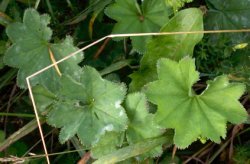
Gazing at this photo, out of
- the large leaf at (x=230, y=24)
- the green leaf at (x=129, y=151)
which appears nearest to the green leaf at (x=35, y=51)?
the green leaf at (x=129, y=151)

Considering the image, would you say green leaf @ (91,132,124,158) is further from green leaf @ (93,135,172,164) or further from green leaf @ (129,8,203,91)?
green leaf @ (129,8,203,91)

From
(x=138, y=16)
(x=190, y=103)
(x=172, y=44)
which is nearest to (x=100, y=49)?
(x=138, y=16)

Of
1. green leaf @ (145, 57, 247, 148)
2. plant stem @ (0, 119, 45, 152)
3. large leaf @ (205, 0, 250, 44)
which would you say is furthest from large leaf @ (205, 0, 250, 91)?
plant stem @ (0, 119, 45, 152)

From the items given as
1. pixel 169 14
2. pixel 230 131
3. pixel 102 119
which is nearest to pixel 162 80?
pixel 102 119

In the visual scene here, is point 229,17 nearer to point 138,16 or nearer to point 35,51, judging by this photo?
point 138,16

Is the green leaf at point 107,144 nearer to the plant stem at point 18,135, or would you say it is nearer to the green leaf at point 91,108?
the green leaf at point 91,108

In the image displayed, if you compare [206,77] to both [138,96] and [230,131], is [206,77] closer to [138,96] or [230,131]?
[230,131]

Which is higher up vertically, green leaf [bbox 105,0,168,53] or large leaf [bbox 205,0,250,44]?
green leaf [bbox 105,0,168,53]
